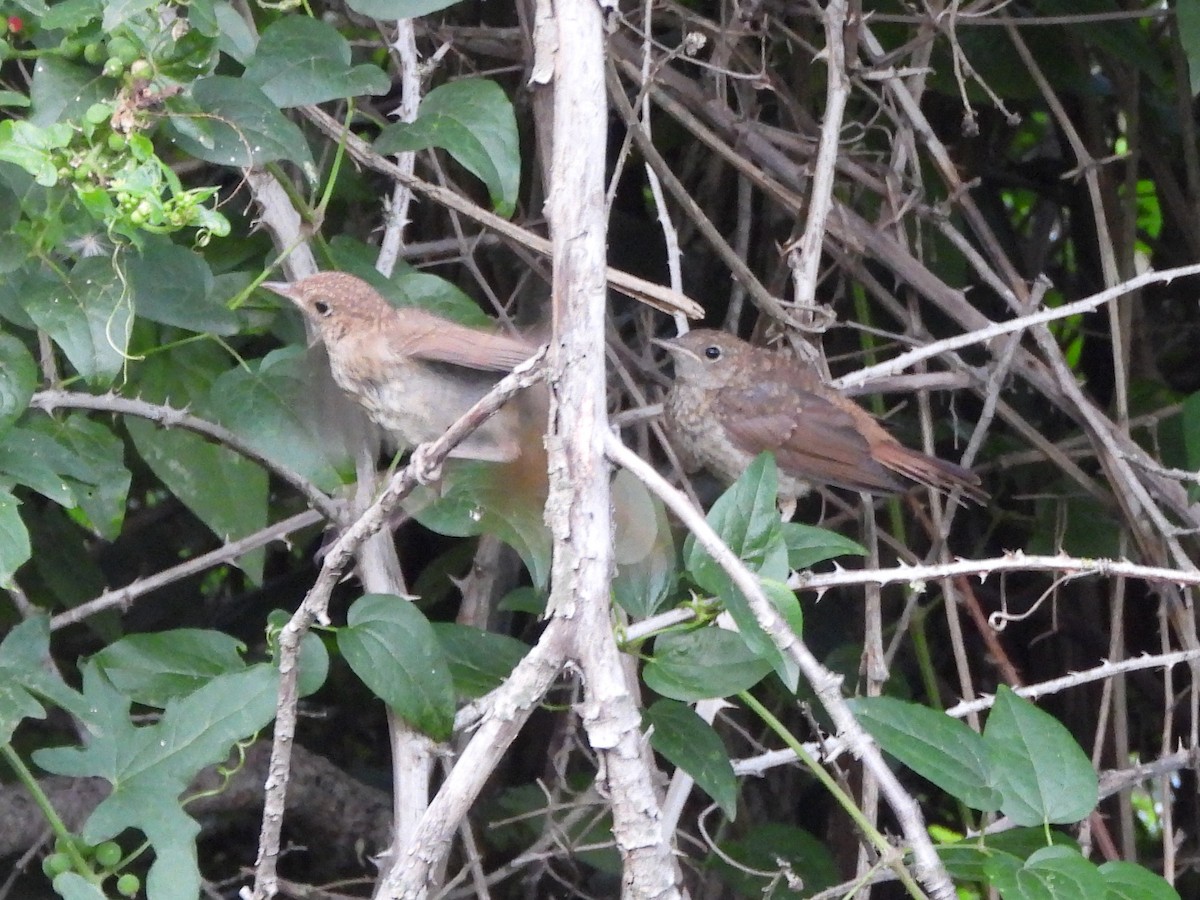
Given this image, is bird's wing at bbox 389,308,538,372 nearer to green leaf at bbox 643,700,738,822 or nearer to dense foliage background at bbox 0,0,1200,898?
dense foliage background at bbox 0,0,1200,898

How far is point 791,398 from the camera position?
4.34m

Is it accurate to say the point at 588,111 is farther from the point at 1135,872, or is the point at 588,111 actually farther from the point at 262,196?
the point at 1135,872

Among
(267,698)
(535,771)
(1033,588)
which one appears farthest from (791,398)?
(267,698)

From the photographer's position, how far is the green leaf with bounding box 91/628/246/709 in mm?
2469

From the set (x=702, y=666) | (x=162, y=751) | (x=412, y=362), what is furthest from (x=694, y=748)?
(x=412, y=362)

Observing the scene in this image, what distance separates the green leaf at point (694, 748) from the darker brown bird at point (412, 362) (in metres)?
0.69

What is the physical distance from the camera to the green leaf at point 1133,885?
217 centimetres

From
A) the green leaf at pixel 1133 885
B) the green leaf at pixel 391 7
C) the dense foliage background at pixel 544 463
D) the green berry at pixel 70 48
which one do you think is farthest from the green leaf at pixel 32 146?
the green leaf at pixel 1133 885

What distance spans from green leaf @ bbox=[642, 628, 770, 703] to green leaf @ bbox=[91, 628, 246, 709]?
2.35 ft

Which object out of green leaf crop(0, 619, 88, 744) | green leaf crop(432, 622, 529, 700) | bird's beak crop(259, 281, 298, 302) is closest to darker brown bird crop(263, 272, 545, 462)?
bird's beak crop(259, 281, 298, 302)

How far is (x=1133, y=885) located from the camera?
219 centimetres

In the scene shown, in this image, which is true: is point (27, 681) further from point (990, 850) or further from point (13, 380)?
point (990, 850)

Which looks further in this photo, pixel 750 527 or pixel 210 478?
pixel 210 478

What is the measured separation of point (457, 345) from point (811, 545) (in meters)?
0.99
